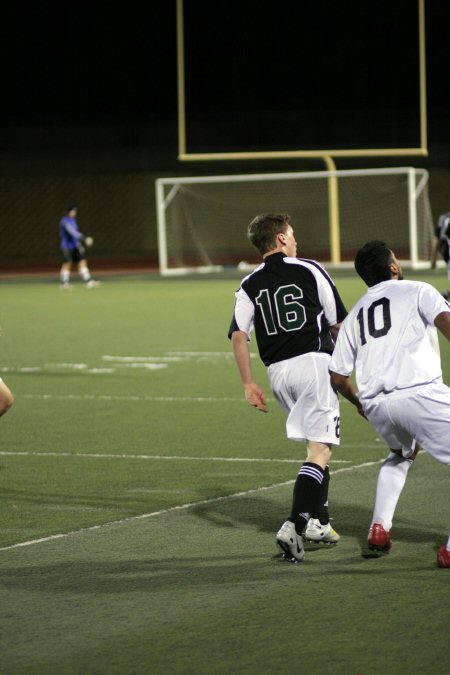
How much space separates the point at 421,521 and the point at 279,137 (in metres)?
40.7

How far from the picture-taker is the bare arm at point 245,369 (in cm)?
692

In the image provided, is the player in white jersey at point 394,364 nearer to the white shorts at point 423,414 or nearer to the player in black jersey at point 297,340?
the white shorts at point 423,414

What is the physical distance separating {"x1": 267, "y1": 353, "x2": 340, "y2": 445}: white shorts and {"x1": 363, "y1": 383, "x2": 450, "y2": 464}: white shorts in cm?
48

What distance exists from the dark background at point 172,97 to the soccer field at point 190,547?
3314 cm

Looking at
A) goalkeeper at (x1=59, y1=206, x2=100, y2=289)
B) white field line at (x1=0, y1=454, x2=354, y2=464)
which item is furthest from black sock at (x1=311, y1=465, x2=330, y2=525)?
goalkeeper at (x1=59, y1=206, x2=100, y2=289)

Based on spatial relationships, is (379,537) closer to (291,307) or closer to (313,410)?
(313,410)

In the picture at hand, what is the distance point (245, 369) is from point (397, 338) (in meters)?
0.99

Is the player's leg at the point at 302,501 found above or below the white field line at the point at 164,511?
above

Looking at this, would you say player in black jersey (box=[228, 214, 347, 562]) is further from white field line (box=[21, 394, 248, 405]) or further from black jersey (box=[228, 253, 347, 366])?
white field line (box=[21, 394, 248, 405])

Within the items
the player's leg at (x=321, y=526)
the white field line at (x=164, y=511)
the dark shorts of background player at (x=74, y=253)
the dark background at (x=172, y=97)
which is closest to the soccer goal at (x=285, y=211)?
the dark background at (x=172, y=97)

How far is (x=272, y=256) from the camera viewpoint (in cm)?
701

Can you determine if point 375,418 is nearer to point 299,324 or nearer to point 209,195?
point 299,324

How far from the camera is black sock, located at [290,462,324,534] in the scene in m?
6.62

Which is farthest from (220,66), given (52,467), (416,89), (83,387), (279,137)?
(52,467)
